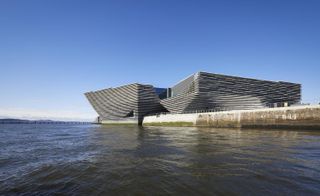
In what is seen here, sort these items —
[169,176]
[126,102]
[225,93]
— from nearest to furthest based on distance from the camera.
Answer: [169,176] < [225,93] < [126,102]

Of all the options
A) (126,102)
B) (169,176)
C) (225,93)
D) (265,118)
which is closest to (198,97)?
(225,93)

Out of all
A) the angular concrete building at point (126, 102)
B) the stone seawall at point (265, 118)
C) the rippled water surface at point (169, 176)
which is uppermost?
the angular concrete building at point (126, 102)

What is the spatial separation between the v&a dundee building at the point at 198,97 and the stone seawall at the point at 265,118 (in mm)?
11873

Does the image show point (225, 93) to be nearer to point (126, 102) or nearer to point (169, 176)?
point (126, 102)

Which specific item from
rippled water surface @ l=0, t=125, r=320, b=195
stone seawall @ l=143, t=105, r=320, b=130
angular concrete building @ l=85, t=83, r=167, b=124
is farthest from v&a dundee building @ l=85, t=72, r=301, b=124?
rippled water surface @ l=0, t=125, r=320, b=195

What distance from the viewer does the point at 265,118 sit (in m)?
38.2

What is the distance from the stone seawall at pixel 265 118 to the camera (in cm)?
3114

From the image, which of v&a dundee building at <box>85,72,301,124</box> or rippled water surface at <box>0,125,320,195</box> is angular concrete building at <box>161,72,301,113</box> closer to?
v&a dundee building at <box>85,72,301,124</box>

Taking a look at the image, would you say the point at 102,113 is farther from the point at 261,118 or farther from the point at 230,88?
the point at 261,118

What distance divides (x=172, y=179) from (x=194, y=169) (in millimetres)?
1640

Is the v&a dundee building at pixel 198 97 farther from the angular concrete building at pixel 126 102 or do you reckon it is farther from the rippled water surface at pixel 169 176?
the rippled water surface at pixel 169 176

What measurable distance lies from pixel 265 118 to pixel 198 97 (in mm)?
32226

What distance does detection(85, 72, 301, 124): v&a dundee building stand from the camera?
7131cm

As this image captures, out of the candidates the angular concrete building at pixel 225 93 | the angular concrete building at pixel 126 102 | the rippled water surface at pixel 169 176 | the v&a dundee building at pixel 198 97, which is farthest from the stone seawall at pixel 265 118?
the angular concrete building at pixel 126 102
